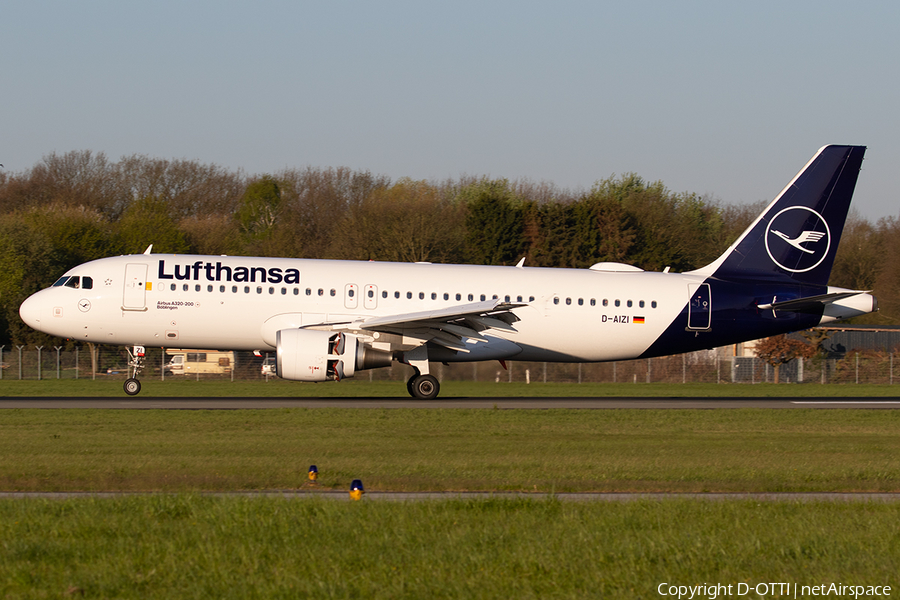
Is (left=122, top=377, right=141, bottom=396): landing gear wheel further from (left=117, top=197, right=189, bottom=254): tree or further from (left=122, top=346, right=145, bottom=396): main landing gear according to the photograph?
(left=117, top=197, right=189, bottom=254): tree

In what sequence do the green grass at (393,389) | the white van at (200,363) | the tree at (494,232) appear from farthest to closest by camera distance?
1. the tree at (494,232)
2. the white van at (200,363)
3. the green grass at (393,389)

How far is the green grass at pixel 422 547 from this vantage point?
8102 mm

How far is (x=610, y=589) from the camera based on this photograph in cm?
815

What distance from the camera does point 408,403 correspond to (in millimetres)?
28062

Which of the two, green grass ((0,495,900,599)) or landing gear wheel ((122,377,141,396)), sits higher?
landing gear wheel ((122,377,141,396))

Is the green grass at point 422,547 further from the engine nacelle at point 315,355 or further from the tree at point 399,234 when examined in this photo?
the tree at point 399,234

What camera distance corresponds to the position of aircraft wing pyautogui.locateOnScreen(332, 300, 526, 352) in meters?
27.3

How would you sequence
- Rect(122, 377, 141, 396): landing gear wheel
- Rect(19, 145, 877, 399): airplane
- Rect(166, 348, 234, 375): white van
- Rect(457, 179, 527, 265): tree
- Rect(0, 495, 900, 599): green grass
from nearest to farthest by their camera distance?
Rect(0, 495, 900, 599): green grass → Rect(19, 145, 877, 399): airplane → Rect(122, 377, 141, 396): landing gear wheel → Rect(166, 348, 234, 375): white van → Rect(457, 179, 527, 265): tree

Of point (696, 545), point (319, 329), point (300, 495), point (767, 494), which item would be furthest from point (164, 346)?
point (696, 545)

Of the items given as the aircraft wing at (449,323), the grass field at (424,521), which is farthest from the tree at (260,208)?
the grass field at (424,521)

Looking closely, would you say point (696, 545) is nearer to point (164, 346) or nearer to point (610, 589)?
point (610, 589)

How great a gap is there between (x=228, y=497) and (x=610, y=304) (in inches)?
811

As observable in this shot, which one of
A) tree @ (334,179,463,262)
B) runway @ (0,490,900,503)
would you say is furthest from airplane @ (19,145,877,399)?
tree @ (334,179,463,262)

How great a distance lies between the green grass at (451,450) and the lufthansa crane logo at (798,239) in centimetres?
714
